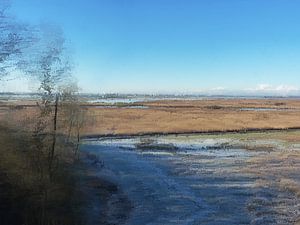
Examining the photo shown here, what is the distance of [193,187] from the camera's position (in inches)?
1136

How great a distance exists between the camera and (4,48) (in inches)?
722

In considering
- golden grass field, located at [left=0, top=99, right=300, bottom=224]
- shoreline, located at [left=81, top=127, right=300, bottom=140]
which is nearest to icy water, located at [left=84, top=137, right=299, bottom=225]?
golden grass field, located at [left=0, top=99, right=300, bottom=224]

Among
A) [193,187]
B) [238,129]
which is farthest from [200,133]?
[193,187]

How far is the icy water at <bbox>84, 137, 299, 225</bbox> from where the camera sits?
73.8ft

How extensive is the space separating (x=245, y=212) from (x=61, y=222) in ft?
28.8

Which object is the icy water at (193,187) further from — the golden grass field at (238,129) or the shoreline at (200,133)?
the shoreline at (200,133)

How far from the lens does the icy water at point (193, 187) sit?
22484 mm

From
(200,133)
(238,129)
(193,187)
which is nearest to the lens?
(193,187)

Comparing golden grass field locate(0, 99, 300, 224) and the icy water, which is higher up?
golden grass field locate(0, 99, 300, 224)

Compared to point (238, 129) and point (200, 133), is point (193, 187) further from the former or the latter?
point (238, 129)

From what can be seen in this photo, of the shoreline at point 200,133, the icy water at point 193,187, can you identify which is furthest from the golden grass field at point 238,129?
the icy water at point 193,187

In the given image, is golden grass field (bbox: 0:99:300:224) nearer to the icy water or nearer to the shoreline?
the shoreline

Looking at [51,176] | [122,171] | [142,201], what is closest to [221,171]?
[122,171]

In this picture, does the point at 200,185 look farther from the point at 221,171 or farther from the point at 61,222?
the point at 61,222
